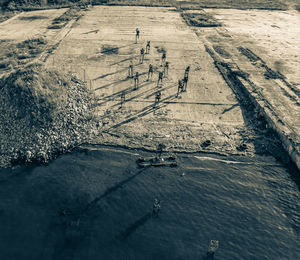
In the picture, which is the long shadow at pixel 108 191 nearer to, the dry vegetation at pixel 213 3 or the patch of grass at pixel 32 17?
the patch of grass at pixel 32 17

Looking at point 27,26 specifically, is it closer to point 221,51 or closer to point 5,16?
point 5,16

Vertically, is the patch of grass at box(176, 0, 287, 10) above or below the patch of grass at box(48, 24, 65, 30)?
above

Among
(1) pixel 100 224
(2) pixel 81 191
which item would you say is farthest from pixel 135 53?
(1) pixel 100 224

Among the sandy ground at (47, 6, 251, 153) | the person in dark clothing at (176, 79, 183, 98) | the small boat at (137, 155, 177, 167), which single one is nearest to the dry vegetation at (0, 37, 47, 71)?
the sandy ground at (47, 6, 251, 153)

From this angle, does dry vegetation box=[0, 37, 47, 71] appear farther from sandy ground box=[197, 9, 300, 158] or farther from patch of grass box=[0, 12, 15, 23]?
sandy ground box=[197, 9, 300, 158]

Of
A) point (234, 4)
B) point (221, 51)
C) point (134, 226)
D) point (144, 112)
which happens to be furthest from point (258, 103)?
point (234, 4)

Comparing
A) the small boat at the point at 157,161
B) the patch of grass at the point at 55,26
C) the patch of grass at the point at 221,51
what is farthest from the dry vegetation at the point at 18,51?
the patch of grass at the point at 221,51
